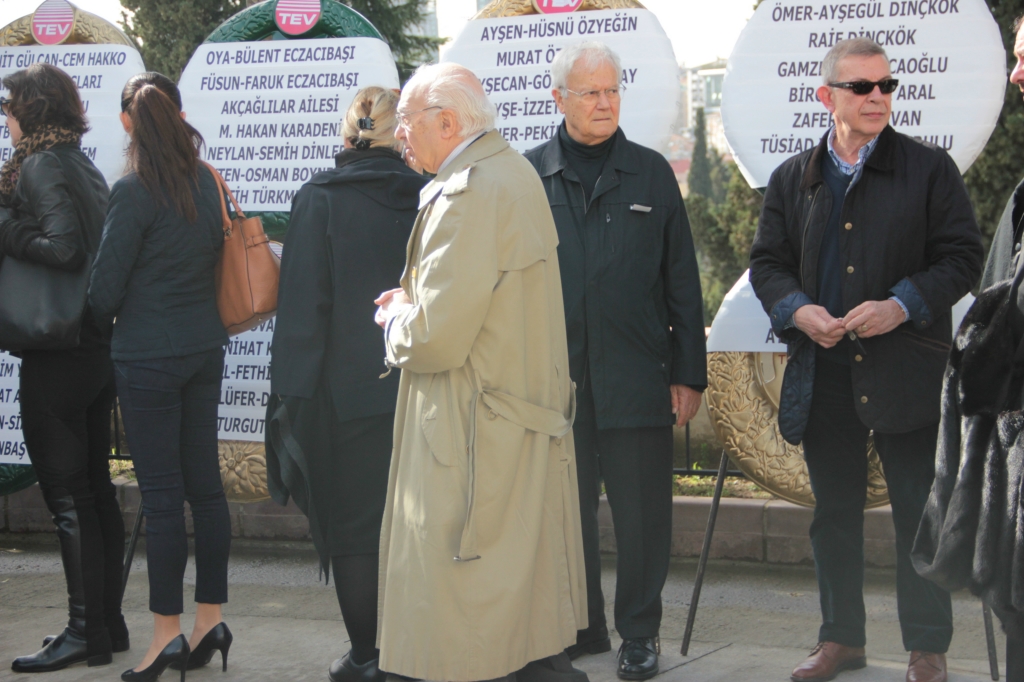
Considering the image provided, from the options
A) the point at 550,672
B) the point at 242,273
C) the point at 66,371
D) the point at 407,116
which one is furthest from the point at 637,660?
the point at 66,371

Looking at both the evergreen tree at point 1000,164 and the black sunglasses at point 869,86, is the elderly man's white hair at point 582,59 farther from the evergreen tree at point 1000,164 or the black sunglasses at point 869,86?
the evergreen tree at point 1000,164

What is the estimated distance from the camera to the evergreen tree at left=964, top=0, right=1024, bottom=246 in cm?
693

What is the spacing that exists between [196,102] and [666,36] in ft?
6.11

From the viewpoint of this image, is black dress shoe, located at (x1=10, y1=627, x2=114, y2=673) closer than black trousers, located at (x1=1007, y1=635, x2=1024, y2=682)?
No

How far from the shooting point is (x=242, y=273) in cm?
339

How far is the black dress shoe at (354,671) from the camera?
3.27 m

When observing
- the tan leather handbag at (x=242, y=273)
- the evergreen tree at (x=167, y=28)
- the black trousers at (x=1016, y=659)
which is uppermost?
the evergreen tree at (x=167, y=28)

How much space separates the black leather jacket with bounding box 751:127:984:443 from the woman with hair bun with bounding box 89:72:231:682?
68.7 inches

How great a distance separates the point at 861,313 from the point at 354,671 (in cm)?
181

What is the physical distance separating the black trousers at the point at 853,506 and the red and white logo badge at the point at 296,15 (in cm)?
237

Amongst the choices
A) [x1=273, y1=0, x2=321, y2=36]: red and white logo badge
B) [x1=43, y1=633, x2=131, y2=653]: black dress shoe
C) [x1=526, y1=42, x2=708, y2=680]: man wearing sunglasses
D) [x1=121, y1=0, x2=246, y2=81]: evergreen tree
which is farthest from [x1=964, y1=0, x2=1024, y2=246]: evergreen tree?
[x1=121, y1=0, x2=246, y2=81]: evergreen tree

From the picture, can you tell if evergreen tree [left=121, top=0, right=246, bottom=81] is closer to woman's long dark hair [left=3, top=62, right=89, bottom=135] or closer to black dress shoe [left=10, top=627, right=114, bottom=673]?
woman's long dark hair [left=3, top=62, right=89, bottom=135]

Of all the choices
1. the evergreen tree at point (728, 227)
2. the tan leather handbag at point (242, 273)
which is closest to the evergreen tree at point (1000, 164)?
the evergreen tree at point (728, 227)

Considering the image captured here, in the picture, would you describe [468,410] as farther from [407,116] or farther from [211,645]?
[211,645]
